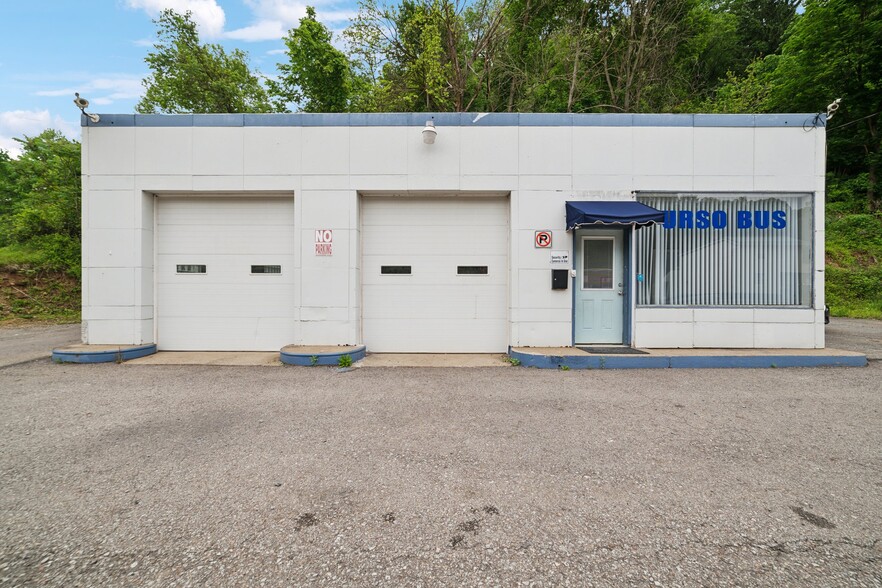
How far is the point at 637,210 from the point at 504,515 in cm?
609

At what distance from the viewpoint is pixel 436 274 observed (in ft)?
24.8

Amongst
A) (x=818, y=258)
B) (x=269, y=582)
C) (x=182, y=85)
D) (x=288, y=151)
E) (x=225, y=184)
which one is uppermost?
(x=182, y=85)

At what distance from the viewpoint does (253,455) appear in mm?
3215

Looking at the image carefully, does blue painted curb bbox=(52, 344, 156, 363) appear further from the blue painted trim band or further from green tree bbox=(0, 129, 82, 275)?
green tree bbox=(0, 129, 82, 275)

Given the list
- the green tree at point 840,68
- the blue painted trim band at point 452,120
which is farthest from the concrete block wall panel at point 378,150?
the green tree at point 840,68

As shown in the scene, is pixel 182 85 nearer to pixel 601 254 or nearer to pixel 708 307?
pixel 601 254

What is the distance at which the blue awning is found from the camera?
6434mm

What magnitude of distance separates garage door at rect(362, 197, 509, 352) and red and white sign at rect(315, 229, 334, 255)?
672 mm

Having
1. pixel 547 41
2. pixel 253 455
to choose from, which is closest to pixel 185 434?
pixel 253 455

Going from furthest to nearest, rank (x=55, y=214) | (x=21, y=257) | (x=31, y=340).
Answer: (x=55, y=214), (x=21, y=257), (x=31, y=340)

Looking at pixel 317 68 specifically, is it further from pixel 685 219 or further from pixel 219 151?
pixel 685 219

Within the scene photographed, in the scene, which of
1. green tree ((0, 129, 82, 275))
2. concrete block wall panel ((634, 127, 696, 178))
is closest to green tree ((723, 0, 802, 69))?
concrete block wall panel ((634, 127, 696, 178))

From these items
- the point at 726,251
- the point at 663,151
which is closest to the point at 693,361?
the point at 726,251

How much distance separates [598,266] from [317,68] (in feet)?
50.9
